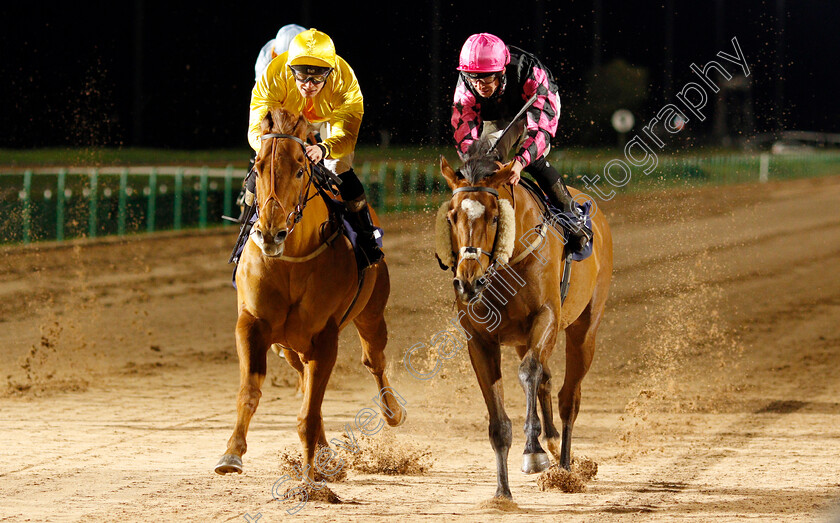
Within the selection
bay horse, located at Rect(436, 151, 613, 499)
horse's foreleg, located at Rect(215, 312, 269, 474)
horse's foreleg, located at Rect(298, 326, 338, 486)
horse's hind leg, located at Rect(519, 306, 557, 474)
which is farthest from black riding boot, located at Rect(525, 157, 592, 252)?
horse's foreleg, located at Rect(215, 312, 269, 474)

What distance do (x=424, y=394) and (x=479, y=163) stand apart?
488 cm

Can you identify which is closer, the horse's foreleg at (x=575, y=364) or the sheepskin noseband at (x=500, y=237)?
the sheepskin noseband at (x=500, y=237)

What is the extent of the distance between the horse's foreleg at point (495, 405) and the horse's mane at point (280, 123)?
1.46 m

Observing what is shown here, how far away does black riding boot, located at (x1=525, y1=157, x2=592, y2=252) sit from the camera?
6121mm

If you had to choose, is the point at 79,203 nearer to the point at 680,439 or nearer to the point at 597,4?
the point at 680,439

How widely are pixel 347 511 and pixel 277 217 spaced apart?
1.62 meters

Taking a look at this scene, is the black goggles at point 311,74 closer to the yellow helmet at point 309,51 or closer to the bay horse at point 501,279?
the yellow helmet at point 309,51

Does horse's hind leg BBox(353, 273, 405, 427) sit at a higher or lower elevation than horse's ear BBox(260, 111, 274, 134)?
lower

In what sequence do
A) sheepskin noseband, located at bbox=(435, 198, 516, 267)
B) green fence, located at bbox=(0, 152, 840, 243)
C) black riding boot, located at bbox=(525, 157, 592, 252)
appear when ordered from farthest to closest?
A: green fence, located at bbox=(0, 152, 840, 243)
black riding boot, located at bbox=(525, 157, 592, 252)
sheepskin noseband, located at bbox=(435, 198, 516, 267)

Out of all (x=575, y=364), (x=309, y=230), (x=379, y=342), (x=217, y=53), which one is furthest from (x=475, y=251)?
(x=217, y=53)

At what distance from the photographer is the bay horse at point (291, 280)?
503 cm

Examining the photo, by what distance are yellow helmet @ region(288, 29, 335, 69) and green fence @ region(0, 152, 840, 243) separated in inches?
360

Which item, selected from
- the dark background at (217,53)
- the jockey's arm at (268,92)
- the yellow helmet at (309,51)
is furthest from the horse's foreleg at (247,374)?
the dark background at (217,53)

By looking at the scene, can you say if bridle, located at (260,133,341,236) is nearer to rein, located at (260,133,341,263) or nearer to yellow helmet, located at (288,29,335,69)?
rein, located at (260,133,341,263)
